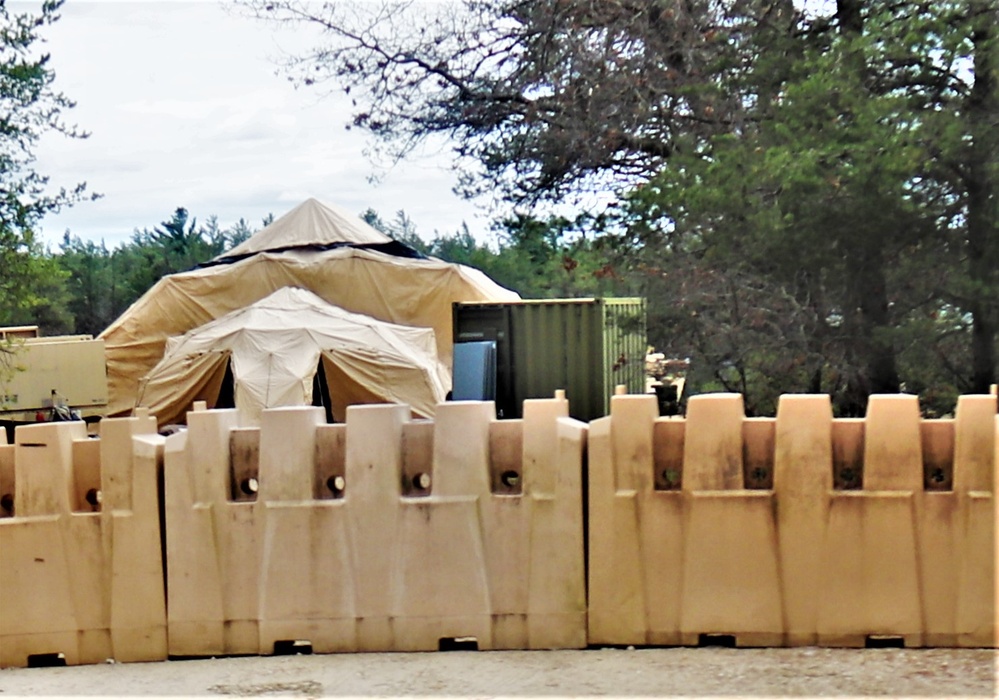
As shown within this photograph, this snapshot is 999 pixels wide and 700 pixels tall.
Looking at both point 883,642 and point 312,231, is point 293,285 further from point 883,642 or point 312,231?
point 883,642

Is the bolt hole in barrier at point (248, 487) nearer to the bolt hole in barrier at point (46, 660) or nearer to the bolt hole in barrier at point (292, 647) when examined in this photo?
the bolt hole in barrier at point (292, 647)

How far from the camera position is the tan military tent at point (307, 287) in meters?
27.8

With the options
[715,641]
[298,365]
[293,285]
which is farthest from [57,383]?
[715,641]

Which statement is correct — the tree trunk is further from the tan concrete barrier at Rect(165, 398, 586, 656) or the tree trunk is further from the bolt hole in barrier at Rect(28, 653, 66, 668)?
the bolt hole in barrier at Rect(28, 653, 66, 668)

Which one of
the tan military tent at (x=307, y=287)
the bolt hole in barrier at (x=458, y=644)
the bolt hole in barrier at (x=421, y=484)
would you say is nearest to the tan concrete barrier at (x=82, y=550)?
the bolt hole in barrier at (x=421, y=484)

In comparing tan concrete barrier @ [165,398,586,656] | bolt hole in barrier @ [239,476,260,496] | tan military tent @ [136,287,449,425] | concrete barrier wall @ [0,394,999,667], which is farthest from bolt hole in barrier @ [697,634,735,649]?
tan military tent @ [136,287,449,425]

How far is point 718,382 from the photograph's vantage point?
1725 centimetres

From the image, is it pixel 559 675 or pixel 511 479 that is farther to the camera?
pixel 511 479

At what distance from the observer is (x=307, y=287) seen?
28.3 meters

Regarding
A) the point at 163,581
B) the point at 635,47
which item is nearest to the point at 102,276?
the point at 635,47

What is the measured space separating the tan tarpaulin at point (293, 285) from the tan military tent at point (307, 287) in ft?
0.07

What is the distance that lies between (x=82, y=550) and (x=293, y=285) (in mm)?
20750

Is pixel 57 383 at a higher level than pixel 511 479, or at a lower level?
higher

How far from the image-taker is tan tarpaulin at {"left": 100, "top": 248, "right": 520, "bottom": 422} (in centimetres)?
2781
